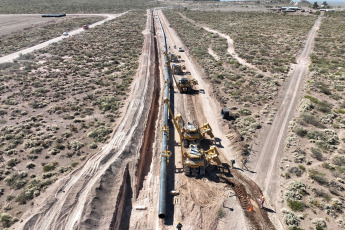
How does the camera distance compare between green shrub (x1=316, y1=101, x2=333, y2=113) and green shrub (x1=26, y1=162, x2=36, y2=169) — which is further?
green shrub (x1=316, y1=101, x2=333, y2=113)

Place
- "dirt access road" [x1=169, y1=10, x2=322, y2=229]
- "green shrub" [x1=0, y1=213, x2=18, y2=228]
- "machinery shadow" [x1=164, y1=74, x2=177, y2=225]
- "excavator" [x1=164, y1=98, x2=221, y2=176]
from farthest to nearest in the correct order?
"excavator" [x1=164, y1=98, x2=221, y2=176] < "dirt access road" [x1=169, y1=10, x2=322, y2=229] < "machinery shadow" [x1=164, y1=74, x2=177, y2=225] < "green shrub" [x1=0, y1=213, x2=18, y2=228]

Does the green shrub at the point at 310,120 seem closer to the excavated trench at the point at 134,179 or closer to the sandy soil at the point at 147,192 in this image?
the sandy soil at the point at 147,192

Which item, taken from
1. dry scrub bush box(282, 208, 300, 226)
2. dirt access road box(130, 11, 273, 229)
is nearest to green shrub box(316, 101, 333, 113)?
dirt access road box(130, 11, 273, 229)

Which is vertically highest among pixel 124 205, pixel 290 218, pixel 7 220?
pixel 290 218

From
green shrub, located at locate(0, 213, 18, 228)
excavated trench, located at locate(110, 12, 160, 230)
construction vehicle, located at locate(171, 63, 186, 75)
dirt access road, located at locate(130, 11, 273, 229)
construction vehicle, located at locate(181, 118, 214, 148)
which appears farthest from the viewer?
construction vehicle, located at locate(171, 63, 186, 75)

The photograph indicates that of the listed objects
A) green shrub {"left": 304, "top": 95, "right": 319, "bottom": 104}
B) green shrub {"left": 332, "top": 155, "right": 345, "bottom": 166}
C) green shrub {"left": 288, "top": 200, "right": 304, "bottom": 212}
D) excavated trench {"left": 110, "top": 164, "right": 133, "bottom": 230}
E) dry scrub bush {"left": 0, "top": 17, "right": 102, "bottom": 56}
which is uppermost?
dry scrub bush {"left": 0, "top": 17, "right": 102, "bottom": 56}

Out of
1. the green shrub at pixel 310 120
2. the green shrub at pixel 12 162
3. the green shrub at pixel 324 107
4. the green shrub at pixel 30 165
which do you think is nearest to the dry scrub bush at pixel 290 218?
the green shrub at pixel 310 120

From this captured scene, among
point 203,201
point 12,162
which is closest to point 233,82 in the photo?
point 203,201

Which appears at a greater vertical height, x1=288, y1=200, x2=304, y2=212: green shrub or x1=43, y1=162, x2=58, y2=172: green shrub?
x1=288, y1=200, x2=304, y2=212: green shrub

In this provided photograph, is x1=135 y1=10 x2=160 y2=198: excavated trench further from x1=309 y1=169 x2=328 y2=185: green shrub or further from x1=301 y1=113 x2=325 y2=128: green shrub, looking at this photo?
x1=301 y1=113 x2=325 y2=128: green shrub

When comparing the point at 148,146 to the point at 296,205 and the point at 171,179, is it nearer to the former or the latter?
the point at 171,179
